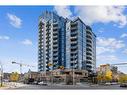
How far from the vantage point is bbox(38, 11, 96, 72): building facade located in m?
24.3

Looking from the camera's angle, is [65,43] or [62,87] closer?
[62,87]

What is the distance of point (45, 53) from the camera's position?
24703 mm

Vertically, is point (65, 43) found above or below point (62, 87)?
above

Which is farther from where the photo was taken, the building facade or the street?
the building facade

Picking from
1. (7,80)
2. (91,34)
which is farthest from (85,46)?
(7,80)

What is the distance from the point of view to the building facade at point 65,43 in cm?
2431

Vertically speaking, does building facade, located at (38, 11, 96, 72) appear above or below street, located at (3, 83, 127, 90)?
above

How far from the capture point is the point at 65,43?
24.7 meters

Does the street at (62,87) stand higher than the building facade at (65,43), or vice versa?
the building facade at (65,43)

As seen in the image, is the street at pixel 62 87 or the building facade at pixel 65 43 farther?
the building facade at pixel 65 43

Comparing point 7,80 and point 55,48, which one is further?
point 7,80
